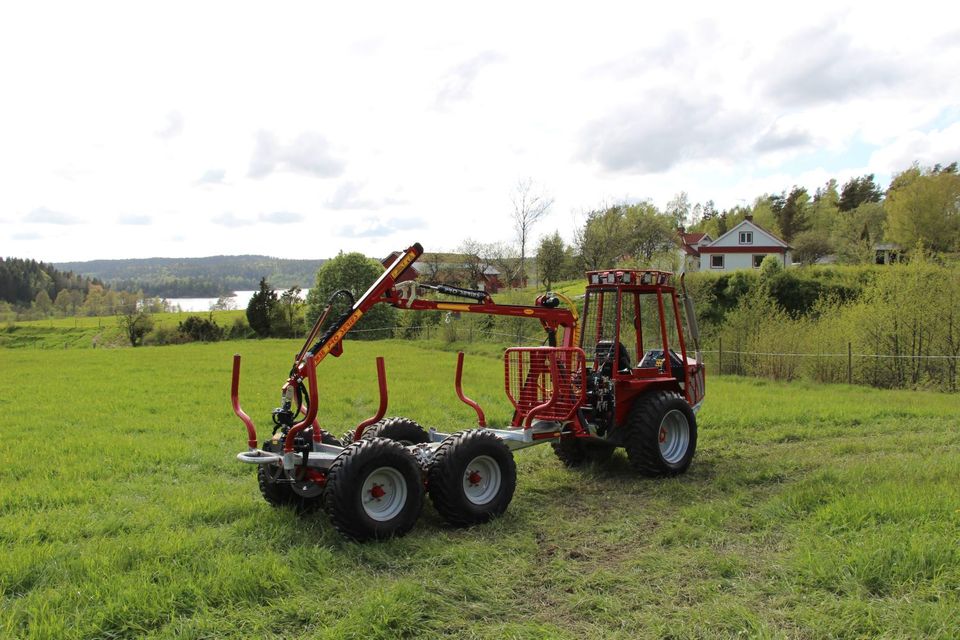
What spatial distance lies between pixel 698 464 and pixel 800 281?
103 feet

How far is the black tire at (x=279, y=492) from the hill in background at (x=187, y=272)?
382ft

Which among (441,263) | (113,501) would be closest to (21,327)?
(441,263)

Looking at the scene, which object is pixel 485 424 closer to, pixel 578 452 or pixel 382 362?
pixel 578 452

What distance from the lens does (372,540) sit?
5.72 metres

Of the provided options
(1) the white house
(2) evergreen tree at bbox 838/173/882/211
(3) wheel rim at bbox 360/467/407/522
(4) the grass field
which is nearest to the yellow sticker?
(3) wheel rim at bbox 360/467/407/522

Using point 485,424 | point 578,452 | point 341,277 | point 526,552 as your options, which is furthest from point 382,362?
point 341,277

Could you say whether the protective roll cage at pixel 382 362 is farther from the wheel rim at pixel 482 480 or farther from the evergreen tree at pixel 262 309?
the evergreen tree at pixel 262 309

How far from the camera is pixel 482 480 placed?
6621mm

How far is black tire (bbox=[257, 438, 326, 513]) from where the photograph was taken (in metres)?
6.27

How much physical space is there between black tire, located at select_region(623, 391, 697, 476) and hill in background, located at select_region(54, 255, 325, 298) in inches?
4547

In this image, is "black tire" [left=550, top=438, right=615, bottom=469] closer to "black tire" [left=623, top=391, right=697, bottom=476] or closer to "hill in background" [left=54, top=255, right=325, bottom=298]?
"black tire" [left=623, top=391, right=697, bottom=476]

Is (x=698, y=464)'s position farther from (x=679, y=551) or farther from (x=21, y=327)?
(x=21, y=327)

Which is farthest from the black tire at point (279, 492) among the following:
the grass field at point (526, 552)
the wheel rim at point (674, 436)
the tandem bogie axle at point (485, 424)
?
the wheel rim at point (674, 436)

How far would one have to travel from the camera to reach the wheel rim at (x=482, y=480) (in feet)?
21.3
